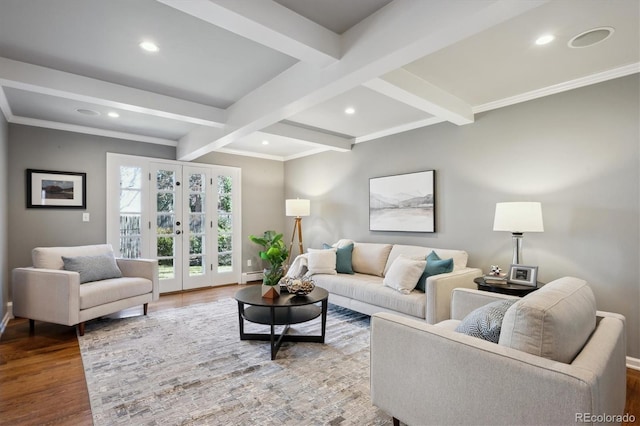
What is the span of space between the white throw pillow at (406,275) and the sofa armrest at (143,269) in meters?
2.82

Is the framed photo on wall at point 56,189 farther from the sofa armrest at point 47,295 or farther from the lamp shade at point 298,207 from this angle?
the lamp shade at point 298,207

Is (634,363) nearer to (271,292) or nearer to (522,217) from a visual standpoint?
(522,217)

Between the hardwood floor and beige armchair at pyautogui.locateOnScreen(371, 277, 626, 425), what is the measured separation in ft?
3.52

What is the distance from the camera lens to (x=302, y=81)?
8.40 ft

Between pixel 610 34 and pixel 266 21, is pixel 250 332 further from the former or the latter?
pixel 610 34

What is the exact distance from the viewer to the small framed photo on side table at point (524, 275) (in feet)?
8.82

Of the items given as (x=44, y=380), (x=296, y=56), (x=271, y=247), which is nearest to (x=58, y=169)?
(x=44, y=380)

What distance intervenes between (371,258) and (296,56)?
275 cm

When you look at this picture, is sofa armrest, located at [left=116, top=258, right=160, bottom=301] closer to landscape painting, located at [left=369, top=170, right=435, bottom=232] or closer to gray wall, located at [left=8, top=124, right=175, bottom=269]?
gray wall, located at [left=8, top=124, right=175, bottom=269]

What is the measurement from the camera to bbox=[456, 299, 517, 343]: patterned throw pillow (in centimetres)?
149

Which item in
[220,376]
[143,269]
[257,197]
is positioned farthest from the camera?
[257,197]

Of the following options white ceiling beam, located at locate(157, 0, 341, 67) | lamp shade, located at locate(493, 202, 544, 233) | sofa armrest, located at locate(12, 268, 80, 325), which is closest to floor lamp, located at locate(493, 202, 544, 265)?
lamp shade, located at locate(493, 202, 544, 233)

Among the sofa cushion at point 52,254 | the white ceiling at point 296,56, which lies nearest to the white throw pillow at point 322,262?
the white ceiling at point 296,56

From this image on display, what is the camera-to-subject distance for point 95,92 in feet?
9.30
